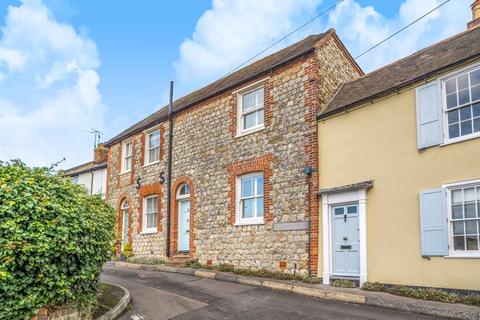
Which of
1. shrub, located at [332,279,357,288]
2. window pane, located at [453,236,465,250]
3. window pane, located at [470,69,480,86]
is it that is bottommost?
shrub, located at [332,279,357,288]

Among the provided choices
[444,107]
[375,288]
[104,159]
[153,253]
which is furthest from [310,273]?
[104,159]

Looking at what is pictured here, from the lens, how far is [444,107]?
8969 mm

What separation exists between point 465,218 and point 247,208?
21.9 feet

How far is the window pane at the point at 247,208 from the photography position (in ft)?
43.1

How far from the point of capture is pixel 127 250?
18.3 metres

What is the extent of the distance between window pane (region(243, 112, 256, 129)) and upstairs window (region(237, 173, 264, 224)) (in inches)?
69.0

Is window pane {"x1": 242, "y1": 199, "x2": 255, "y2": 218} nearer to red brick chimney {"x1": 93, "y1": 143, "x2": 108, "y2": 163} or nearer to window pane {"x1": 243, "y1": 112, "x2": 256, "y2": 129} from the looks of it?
window pane {"x1": 243, "y1": 112, "x2": 256, "y2": 129}

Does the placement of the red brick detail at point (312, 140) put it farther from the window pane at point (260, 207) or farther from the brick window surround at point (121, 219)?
the brick window surround at point (121, 219)

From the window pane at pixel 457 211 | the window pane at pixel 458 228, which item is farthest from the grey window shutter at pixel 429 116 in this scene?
the window pane at pixel 458 228

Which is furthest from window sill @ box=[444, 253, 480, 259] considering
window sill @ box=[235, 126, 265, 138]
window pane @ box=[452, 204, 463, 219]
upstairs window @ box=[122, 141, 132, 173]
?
upstairs window @ box=[122, 141, 132, 173]

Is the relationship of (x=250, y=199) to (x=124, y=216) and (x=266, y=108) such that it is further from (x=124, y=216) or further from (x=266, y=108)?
(x=124, y=216)

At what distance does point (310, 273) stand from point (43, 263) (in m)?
7.04

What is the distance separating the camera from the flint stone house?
11.7 metres

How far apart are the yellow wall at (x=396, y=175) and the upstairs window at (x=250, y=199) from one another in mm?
2414
